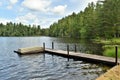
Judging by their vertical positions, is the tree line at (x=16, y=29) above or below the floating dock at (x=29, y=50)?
above

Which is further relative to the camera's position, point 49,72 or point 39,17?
point 39,17

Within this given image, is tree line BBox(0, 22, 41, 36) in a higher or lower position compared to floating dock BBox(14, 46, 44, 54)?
higher

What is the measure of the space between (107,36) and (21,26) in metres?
124

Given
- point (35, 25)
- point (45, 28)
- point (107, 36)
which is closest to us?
point (107, 36)

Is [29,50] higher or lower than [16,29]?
lower

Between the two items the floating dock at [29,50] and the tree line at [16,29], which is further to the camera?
the tree line at [16,29]

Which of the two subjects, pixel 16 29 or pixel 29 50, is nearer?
pixel 29 50

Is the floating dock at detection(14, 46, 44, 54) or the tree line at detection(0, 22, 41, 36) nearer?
the floating dock at detection(14, 46, 44, 54)

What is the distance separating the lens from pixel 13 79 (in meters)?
13.6

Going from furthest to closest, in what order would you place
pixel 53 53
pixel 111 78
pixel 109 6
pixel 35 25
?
pixel 35 25
pixel 109 6
pixel 53 53
pixel 111 78

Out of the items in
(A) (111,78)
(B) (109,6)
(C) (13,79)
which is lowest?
(C) (13,79)

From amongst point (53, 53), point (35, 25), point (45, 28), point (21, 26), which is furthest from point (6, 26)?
point (53, 53)

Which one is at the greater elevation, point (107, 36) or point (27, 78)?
point (107, 36)

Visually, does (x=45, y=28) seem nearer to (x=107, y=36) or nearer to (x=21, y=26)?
(x=21, y=26)
